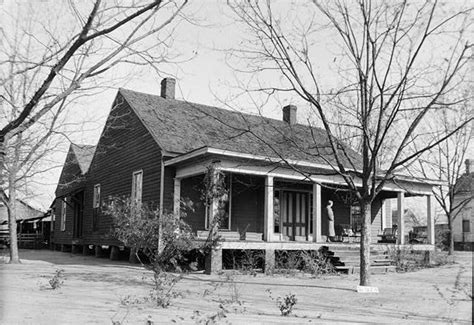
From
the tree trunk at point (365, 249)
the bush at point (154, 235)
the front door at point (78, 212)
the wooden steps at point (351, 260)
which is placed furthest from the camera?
the front door at point (78, 212)

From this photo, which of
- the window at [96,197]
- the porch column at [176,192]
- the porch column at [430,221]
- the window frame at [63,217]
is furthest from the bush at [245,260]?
the window frame at [63,217]

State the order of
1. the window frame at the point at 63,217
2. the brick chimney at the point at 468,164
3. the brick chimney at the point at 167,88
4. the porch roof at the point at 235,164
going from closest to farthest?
the porch roof at the point at 235,164 → the brick chimney at the point at 167,88 → the window frame at the point at 63,217 → the brick chimney at the point at 468,164

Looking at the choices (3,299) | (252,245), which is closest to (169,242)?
(3,299)

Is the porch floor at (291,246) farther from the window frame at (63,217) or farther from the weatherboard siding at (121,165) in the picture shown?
the window frame at (63,217)

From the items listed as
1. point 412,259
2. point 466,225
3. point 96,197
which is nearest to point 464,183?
point 412,259

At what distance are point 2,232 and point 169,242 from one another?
31.4 meters

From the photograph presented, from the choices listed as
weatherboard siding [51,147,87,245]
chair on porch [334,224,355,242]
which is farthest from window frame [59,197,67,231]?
chair on porch [334,224,355,242]

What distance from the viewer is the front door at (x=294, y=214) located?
2152 cm

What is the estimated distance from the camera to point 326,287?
12.7 metres

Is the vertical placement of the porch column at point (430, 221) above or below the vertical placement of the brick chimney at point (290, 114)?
below

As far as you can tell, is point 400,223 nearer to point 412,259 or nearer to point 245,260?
point 412,259

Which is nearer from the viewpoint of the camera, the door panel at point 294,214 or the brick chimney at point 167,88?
the door panel at point 294,214

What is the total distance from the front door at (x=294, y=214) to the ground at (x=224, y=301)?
6.66m

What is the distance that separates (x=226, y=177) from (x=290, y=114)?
8.56m
